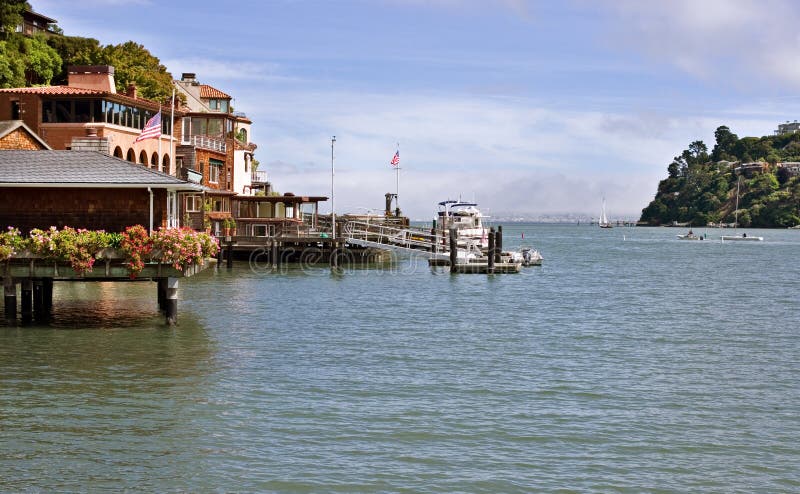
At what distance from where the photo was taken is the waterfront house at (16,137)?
156ft

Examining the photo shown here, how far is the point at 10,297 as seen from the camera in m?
34.9

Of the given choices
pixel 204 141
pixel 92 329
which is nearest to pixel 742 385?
pixel 92 329

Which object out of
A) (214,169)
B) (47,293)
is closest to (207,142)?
(214,169)

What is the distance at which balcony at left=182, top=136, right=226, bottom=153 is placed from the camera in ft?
275

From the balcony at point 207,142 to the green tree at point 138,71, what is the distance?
19.6ft

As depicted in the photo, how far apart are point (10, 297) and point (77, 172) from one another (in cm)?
522

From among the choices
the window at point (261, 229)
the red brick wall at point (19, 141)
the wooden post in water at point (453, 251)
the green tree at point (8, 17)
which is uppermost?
the green tree at point (8, 17)

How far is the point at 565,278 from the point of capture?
239 feet

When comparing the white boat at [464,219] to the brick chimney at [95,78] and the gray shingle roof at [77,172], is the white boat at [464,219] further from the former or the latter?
the gray shingle roof at [77,172]

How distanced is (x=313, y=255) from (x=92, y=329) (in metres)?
42.5

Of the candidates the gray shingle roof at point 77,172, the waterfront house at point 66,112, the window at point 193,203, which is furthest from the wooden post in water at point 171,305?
the window at point 193,203

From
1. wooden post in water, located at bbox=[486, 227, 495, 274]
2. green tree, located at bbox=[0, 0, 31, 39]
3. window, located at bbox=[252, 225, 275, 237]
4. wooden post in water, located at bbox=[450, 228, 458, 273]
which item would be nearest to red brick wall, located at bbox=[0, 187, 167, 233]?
wooden post in water, located at bbox=[450, 228, 458, 273]

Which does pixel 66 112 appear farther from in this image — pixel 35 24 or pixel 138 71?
pixel 35 24

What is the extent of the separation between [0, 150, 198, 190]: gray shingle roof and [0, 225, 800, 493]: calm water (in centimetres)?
555
